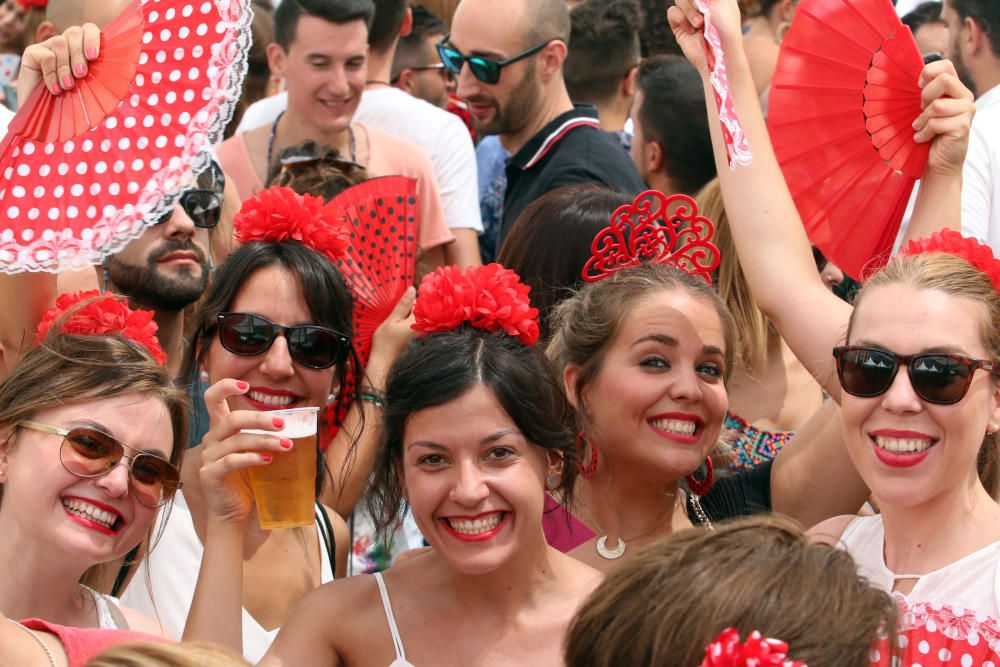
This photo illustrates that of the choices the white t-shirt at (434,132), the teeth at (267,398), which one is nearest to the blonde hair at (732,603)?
the teeth at (267,398)

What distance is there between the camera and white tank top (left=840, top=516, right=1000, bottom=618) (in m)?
2.75

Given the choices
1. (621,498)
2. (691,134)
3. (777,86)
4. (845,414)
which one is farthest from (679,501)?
(691,134)

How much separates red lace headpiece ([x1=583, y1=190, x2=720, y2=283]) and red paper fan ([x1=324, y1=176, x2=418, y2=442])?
83 cm

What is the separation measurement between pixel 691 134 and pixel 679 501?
2440 mm

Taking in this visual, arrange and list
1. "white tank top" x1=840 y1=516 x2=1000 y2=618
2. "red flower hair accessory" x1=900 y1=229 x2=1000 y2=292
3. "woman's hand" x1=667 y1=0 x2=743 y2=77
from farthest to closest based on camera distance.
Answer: "woman's hand" x1=667 y1=0 x2=743 y2=77, "red flower hair accessory" x1=900 y1=229 x2=1000 y2=292, "white tank top" x1=840 y1=516 x2=1000 y2=618

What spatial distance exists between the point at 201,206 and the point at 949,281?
2.60 metres

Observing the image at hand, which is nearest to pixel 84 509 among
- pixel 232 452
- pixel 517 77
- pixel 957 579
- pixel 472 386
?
pixel 232 452

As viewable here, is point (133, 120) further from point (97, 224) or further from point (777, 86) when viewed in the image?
point (777, 86)

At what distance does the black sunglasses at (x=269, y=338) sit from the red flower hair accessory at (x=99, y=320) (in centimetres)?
35

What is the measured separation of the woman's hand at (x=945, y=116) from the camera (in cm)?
338

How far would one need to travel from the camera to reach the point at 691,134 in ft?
19.2

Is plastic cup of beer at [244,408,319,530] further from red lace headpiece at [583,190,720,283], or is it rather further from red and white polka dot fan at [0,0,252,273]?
red lace headpiece at [583,190,720,283]

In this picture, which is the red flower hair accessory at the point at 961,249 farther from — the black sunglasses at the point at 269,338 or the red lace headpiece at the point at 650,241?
the black sunglasses at the point at 269,338

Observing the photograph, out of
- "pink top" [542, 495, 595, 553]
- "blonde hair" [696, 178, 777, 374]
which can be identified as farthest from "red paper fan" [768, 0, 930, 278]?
"pink top" [542, 495, 595, 553]
